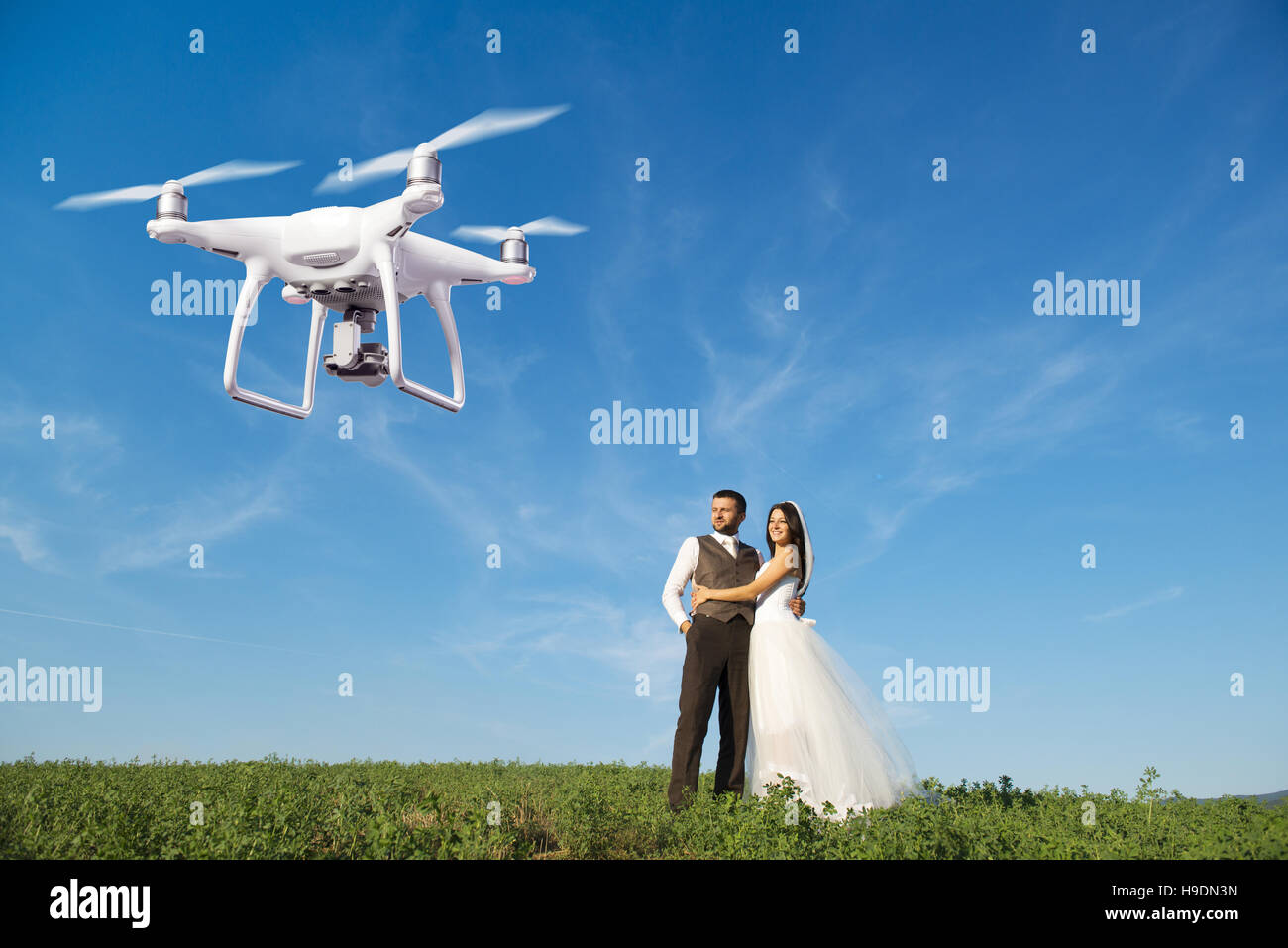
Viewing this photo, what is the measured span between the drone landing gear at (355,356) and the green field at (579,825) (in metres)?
3.62

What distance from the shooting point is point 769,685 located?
8.17 metres

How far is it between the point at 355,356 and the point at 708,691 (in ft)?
14.7

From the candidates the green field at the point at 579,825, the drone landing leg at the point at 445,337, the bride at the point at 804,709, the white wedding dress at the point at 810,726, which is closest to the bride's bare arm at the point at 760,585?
the bride at the point at 804,709

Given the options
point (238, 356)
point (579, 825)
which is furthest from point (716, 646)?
point (238, 356)

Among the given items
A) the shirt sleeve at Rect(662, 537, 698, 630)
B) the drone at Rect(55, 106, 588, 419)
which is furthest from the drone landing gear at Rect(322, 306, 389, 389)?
the shirt sleeve at Rect(662, 537, 698, 630)

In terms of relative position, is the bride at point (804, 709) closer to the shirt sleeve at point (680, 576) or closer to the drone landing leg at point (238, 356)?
the shirt sleeve at point (680, 576)

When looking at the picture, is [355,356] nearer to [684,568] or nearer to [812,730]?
[684,568]

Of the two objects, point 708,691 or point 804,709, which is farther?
point 708,691

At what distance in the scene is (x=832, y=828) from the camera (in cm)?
658

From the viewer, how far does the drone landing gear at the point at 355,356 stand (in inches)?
327

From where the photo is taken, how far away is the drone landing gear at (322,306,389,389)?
8305mm

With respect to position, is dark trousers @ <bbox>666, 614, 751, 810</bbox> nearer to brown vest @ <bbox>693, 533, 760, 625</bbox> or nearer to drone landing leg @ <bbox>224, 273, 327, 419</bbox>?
brown vest @ <bbox>693, 533, 760, 625</bbox>
